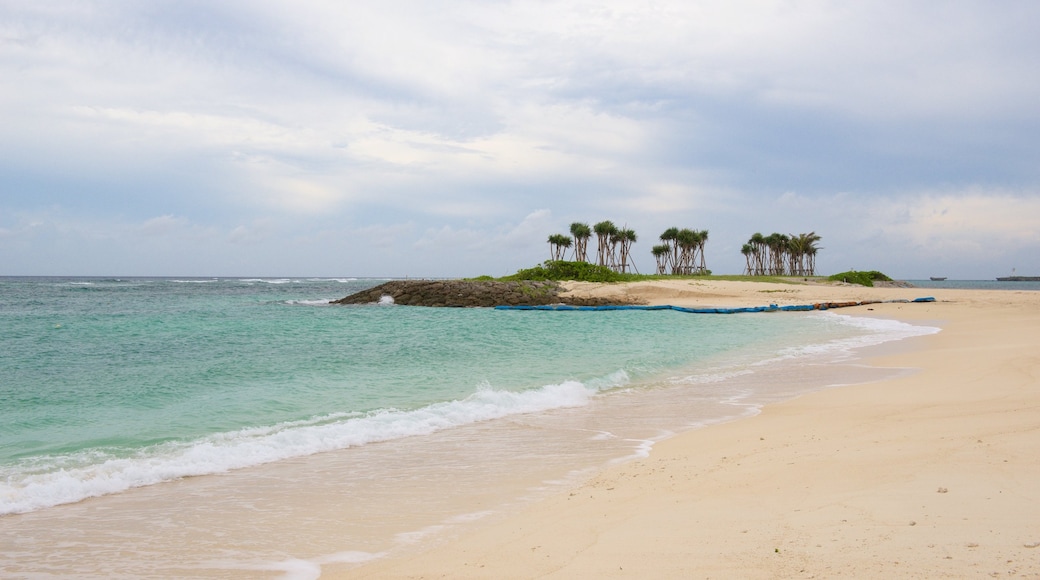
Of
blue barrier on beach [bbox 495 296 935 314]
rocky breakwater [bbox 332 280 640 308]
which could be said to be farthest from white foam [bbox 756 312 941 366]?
rocky breakwater [bbox 332 280 640 308]

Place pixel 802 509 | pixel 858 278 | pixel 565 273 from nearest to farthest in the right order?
pixel 802 509 < pixel 565 273 < pixel 858 278

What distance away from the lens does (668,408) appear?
1002 cm

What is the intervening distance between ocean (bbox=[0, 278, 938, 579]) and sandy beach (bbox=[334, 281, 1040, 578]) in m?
0.71

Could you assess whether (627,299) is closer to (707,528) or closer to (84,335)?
(84,335)

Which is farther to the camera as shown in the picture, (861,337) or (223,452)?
(861,337)

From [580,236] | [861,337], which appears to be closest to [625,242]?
[580,236]

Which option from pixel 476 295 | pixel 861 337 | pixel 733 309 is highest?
pixel 476 295

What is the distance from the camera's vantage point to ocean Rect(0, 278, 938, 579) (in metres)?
4.90

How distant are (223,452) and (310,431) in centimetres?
119

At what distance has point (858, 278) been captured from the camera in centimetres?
6444

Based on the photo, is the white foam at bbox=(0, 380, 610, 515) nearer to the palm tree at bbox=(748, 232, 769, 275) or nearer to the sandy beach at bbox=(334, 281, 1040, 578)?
the sandy beach at bbox=(334, 281, 1040, 578)

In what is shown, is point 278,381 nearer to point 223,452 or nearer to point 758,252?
point 223,452

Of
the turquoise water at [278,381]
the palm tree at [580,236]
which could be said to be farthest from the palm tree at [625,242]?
the turquoise water at [278,381]

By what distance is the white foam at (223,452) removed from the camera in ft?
19.9
